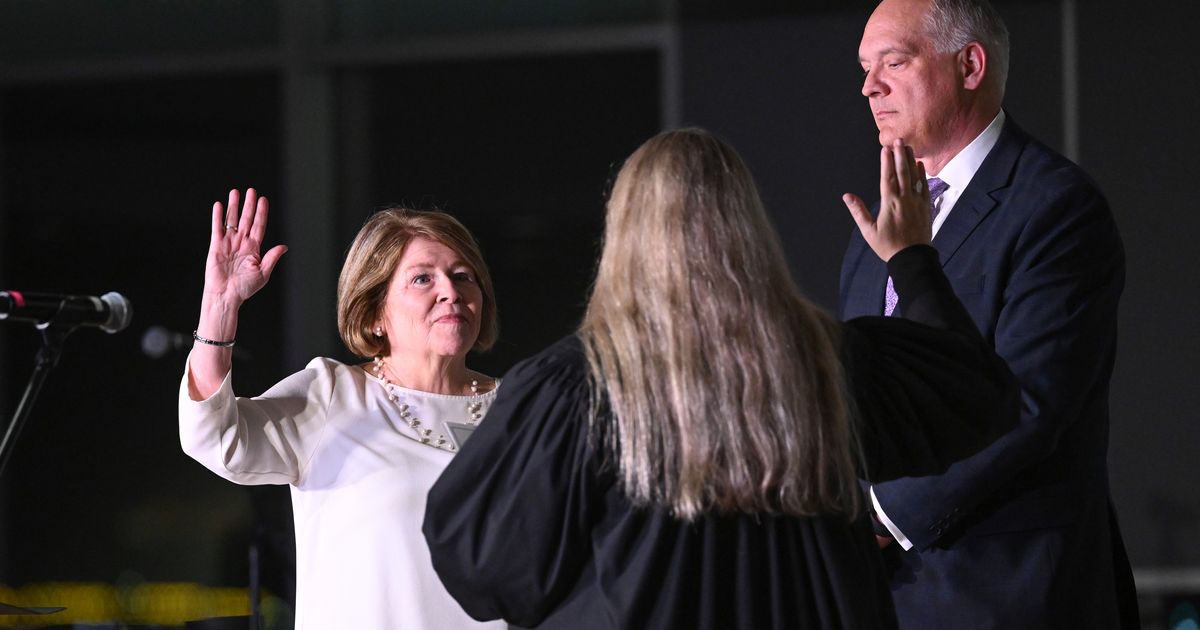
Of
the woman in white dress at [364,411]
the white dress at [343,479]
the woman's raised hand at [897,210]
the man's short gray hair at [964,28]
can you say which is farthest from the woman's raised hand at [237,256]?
the man's short gray hair at [964,28]

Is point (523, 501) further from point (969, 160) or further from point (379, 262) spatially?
point (969, 160)

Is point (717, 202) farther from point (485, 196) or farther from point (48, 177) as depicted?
point (48, 177)

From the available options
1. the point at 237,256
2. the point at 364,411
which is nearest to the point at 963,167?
the point at 364,411

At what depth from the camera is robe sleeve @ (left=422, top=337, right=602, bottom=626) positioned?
4.83 ft

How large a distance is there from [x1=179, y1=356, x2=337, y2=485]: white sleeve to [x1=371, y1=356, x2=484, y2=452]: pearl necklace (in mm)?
91

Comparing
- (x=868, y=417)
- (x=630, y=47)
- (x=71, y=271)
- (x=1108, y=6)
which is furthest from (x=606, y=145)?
(x=868, y=417)

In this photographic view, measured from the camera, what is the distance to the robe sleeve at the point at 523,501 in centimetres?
147

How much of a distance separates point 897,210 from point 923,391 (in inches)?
10.5

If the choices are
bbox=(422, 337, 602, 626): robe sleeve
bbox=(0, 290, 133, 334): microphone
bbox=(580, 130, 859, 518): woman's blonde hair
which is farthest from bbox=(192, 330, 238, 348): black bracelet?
bbox=(580, 130, 859, 518): woman's blonde hair

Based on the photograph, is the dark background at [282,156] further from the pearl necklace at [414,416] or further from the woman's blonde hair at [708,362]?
the woman's blonde hair at [708,362]

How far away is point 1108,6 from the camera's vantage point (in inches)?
183

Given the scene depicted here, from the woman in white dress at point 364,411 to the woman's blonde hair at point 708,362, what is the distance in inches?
29.4

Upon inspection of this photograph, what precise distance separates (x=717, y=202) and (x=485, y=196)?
413cm

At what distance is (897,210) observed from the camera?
170 cm
